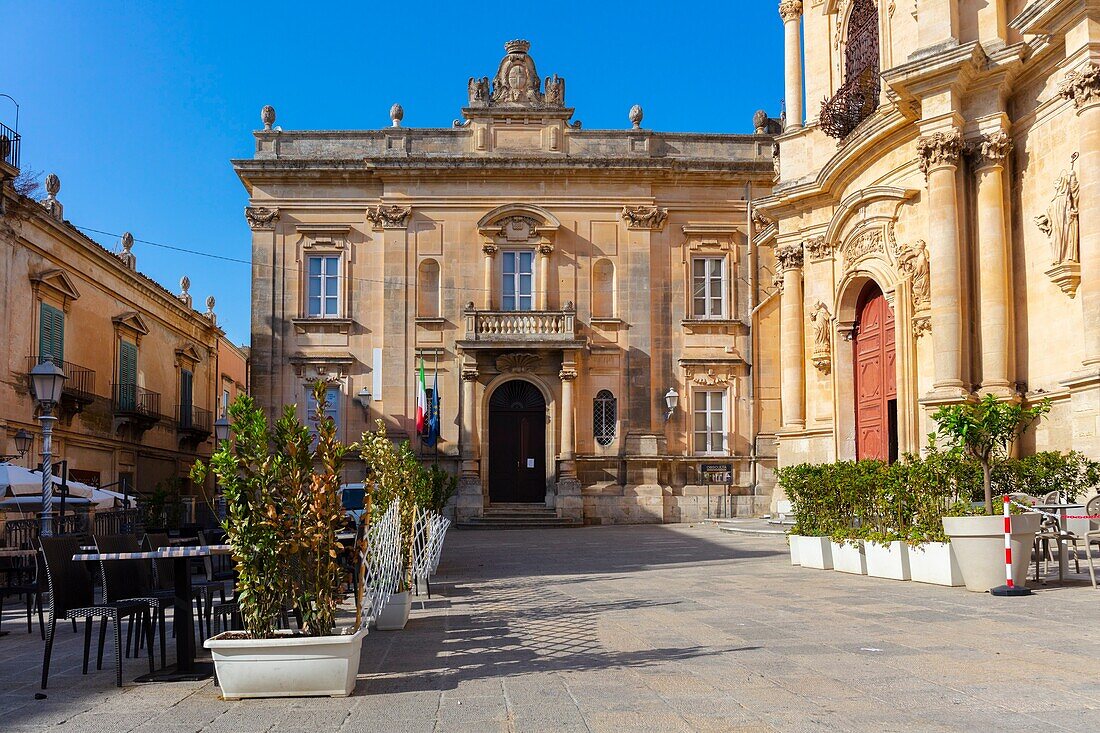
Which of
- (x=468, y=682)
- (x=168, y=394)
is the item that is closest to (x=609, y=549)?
(x=468, y=682)

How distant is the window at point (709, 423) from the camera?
101 ft

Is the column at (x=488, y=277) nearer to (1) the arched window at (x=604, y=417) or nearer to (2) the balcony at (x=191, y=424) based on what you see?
(1) the arched window at (x=604, y=417)

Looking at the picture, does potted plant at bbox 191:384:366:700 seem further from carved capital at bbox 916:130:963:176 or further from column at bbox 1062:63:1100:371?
carved capital at bbox 916:130:963:176

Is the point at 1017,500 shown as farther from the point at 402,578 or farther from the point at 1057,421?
the point at 402,578

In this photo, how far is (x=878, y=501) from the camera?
12.7 metres

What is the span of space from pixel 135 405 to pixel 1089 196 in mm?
26158

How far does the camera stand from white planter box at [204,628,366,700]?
6074 mm

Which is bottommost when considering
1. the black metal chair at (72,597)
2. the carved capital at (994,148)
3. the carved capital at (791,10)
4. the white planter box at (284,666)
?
the white planter box at (284,666)

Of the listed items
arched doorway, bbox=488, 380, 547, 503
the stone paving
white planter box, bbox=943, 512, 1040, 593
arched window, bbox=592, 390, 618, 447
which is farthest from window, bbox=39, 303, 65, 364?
white planter box, bbox=943, 512, 1040, 593

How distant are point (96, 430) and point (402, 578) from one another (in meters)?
22.1

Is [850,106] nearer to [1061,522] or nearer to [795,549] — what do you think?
[795,549]

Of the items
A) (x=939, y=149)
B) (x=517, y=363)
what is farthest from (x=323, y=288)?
(x=939, y=149)

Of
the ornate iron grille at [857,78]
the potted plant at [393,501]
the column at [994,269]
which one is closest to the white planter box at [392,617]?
the potted plant at [393,501]

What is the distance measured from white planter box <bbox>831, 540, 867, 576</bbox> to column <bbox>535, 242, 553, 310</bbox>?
57.8 ft
